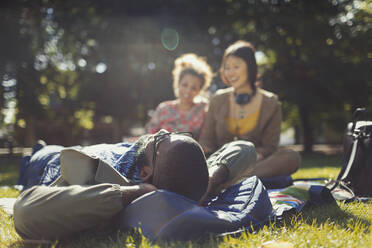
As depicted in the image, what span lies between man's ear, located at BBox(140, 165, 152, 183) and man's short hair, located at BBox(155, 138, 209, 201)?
0.11 metres

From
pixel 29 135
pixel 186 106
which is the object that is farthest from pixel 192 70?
pixel 29 135

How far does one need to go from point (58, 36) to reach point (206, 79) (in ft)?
29.9

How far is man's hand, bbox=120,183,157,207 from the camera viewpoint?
1759 millimetres

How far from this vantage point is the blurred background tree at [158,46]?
1067 cm

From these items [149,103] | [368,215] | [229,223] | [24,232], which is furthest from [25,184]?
[149,103]

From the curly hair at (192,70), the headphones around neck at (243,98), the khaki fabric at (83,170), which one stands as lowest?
the khaki fabric at (83,170)

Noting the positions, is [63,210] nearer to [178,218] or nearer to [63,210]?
[63,210]

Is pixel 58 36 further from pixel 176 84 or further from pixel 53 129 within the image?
pixel 176 84

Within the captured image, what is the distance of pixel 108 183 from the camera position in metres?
1.70

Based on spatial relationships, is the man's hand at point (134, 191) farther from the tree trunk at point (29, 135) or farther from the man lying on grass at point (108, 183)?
the tree trunk at point (29, 135)

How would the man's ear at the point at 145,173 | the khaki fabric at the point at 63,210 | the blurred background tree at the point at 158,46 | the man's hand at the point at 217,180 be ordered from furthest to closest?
the blurred background tree at the point at 158,46 < the man's hand at the point at 217,180 < the man's ear at the point at 145,173 < the khaki fabric at the point at 63,210

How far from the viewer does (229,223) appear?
1.68 m

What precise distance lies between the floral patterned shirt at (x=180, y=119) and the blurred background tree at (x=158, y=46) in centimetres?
709

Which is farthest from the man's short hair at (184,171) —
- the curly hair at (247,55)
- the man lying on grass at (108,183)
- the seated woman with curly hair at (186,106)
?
the seated woman with curly hair at (186,106)
